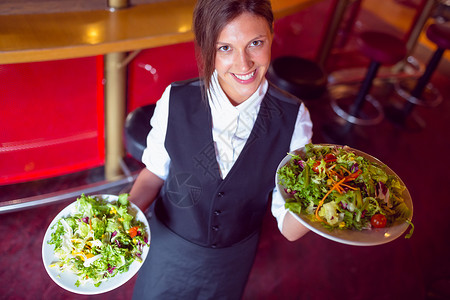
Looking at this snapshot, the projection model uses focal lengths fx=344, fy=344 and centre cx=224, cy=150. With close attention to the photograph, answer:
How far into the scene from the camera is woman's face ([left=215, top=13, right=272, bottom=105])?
1.12 m

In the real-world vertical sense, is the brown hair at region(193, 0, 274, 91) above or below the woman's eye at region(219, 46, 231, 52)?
above

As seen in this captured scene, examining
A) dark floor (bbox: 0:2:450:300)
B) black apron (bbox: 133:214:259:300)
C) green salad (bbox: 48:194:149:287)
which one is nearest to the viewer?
green salad (bbox: 48:194:149:287)

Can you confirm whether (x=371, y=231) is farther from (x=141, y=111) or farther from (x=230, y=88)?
(x=141, y=111)

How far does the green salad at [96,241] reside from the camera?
3.62ft

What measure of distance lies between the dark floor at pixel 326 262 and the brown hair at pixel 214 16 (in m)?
1.48

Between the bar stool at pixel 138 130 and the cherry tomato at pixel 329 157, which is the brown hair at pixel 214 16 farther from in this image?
the bar stool at pixel 138 130

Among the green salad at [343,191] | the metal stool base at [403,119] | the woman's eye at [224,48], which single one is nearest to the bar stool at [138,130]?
the woman's eye at [224,48]

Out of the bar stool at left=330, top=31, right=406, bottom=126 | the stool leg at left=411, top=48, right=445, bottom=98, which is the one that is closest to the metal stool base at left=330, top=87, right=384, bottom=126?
the bar stool at left=330, top=31, right=406, bottom=126

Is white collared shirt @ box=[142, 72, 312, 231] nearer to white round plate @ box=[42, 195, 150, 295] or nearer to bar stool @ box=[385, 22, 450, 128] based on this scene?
white round plate @ box=[42, 195, 150, 295]

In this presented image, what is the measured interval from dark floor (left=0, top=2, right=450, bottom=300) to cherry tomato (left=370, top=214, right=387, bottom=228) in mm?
1475

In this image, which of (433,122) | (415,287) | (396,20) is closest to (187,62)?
(415,287)

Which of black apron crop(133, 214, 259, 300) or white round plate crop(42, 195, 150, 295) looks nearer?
white round plate crop(42, 195, 150, 295)

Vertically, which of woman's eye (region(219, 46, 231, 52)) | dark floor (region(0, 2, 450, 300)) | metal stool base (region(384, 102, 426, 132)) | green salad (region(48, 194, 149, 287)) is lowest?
dark floor (region(0, 2, 450, 300))

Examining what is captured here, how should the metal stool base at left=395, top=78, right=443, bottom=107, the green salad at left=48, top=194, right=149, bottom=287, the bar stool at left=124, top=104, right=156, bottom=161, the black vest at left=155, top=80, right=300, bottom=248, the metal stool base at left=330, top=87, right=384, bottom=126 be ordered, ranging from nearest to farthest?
1. the green salad at left=48, top=194, right=149, bottom=287
2. the black vest at left=155, top=80, right=300, bottom=248
3. the bar stool at left=124, top=104, right=156, bottom=161
4. the metal stool base at left=330, top=87, right=384, bottom=126
5. the metal stool base at left=395, top=78, right=443, bottom=107
